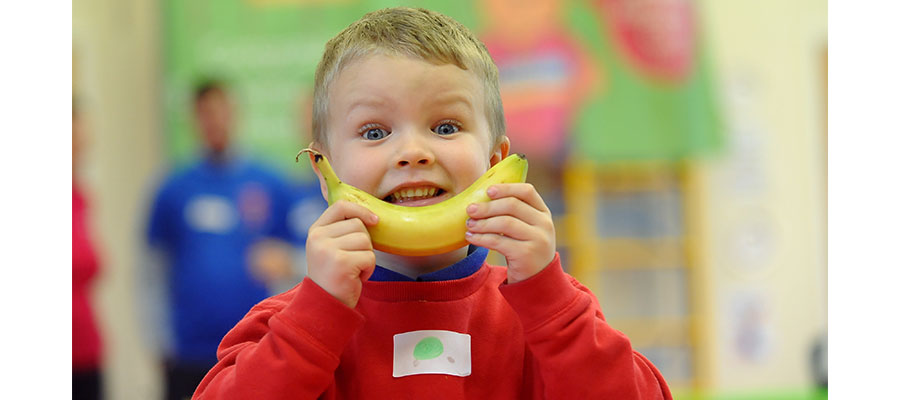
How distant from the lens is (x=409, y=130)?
101 centimetres

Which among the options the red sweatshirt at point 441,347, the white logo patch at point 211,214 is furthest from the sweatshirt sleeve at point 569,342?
the white logo patch at point 211,214

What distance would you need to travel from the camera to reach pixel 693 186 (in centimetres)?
418

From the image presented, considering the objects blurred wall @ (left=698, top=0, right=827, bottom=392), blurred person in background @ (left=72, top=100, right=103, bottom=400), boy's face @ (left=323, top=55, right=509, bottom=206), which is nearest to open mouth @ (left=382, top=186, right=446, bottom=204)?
boy's face @ (left=323, top=55, right=509, bottom=206)

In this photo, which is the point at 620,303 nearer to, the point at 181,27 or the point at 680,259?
the point at 680,259

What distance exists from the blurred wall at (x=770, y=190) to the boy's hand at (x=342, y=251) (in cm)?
366

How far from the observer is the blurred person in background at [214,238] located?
315 cm

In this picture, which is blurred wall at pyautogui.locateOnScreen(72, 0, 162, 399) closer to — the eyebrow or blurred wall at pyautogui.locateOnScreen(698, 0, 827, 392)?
blurred wall at pyautogui.locateOnScreen(698, 0, 827, 392)

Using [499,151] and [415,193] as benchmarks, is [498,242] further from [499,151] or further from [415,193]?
[499,151]

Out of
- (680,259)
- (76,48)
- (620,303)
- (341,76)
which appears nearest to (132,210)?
(76,48)

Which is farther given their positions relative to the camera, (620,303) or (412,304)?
(620,303)

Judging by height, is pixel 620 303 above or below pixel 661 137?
below

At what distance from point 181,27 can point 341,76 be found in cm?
319

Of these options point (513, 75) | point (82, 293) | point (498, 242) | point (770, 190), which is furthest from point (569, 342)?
point (770, 190)

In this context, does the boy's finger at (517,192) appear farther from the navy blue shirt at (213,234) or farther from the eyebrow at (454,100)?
the navy blue shirt at (213,234)
